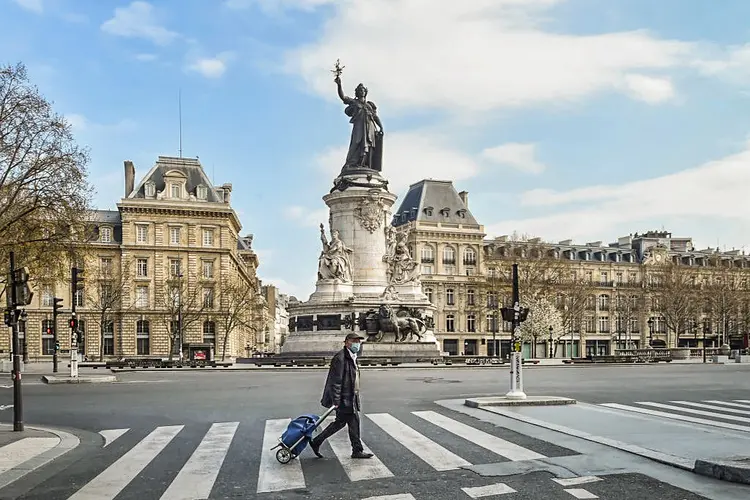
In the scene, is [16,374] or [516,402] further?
[516,402]

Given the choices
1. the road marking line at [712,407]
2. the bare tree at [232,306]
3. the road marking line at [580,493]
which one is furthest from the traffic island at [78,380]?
the bare tree at [232,306]

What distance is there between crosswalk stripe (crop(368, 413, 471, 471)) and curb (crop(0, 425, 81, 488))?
18.0ft

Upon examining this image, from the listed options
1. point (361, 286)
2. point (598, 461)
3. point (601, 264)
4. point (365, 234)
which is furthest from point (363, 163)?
point (601, 264)

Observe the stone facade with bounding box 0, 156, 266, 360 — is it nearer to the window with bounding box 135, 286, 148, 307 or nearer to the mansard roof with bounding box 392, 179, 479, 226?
the window with bounding box 135, 286, 148, 307

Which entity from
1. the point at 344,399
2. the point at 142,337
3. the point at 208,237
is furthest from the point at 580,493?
the point at 208,237

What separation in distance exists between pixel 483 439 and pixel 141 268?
252ft

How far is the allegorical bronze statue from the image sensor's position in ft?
166

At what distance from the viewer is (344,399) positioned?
1184 cm

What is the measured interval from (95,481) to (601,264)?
342 feet

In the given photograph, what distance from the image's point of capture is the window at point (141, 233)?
8500cm

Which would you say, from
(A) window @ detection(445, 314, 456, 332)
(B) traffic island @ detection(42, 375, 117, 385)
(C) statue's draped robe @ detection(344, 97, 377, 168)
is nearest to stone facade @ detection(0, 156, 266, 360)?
(A) window @ detection(445, 314, 456, 332)

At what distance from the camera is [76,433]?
15500mm

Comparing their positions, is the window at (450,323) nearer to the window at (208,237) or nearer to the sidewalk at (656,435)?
the window at (208,237)

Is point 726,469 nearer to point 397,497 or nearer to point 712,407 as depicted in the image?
point 397,497
